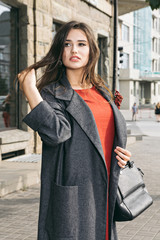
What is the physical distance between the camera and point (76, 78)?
237cm

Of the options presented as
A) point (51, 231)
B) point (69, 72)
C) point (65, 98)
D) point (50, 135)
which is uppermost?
point (69, 72)

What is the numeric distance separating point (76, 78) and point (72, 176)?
0.62m

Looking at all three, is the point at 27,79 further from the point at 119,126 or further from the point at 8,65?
the point at 8,65

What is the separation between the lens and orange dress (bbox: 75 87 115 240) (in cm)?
227

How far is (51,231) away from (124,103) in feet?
162

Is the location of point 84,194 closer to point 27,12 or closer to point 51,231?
point 51,231

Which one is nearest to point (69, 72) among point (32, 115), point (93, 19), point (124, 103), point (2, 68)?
point (32, 115)

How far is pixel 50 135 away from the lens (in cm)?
201

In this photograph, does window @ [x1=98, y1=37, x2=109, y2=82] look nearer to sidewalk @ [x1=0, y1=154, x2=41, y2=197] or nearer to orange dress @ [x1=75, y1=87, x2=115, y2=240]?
sidewalk @ [x1=0, y1=154, x2=41, y2=197]

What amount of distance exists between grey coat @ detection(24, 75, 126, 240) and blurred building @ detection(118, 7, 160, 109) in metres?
48.2

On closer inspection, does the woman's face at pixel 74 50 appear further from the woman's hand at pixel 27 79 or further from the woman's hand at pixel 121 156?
the woman's hand at pixel 121 156

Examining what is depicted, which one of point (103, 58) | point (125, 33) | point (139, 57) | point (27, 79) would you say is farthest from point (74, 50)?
point (139, 57)

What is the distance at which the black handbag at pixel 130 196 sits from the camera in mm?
2318

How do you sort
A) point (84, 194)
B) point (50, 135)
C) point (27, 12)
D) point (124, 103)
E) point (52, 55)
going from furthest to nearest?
point (124, 103) → point (27, 12) → point (52, 55) → point (84, 194) → point (50, 135)
